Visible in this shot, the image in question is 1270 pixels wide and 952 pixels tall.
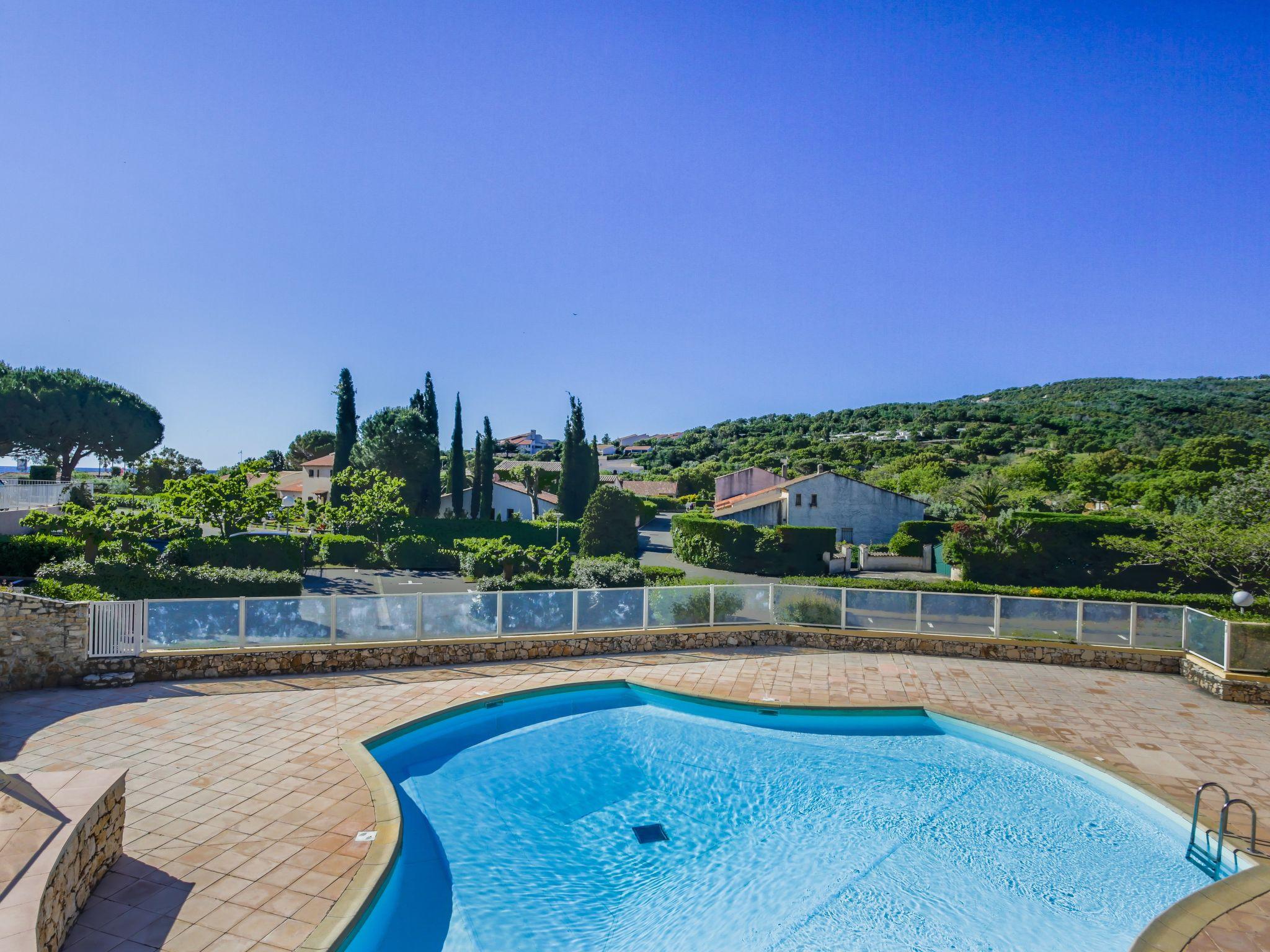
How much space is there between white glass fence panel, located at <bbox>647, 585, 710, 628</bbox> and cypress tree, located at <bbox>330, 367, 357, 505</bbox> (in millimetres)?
33033

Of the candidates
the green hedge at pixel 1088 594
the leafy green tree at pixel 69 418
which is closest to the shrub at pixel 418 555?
the green hedge at pixel 1088 594

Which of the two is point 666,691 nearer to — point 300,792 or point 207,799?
point 300,792

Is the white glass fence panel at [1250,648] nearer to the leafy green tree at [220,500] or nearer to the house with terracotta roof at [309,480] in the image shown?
the leafy green tree at [220,500]

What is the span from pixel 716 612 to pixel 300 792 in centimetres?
950

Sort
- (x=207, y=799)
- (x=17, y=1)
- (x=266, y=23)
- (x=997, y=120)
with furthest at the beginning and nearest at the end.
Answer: (x=997, y=120), (x=266, y=23), (x=17, y=1), (x=207, y=799)

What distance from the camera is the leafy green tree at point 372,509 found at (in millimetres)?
28844

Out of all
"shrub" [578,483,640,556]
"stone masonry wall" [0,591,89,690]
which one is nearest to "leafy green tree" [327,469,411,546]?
"shrub" [578,483,640,556]

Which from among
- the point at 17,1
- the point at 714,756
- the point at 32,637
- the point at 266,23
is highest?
the point at 266,23

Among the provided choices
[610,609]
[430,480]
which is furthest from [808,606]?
[430,480]

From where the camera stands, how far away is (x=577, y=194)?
17.6 m

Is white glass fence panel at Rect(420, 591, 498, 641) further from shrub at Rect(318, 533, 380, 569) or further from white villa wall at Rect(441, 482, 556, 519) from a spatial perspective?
white villa wall at Rect(441, 482, 556, 519)

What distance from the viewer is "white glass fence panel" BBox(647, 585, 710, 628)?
1457cm

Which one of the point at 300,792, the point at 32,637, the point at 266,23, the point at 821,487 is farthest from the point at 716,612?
the point at 821,487

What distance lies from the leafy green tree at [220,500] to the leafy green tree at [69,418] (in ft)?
128
